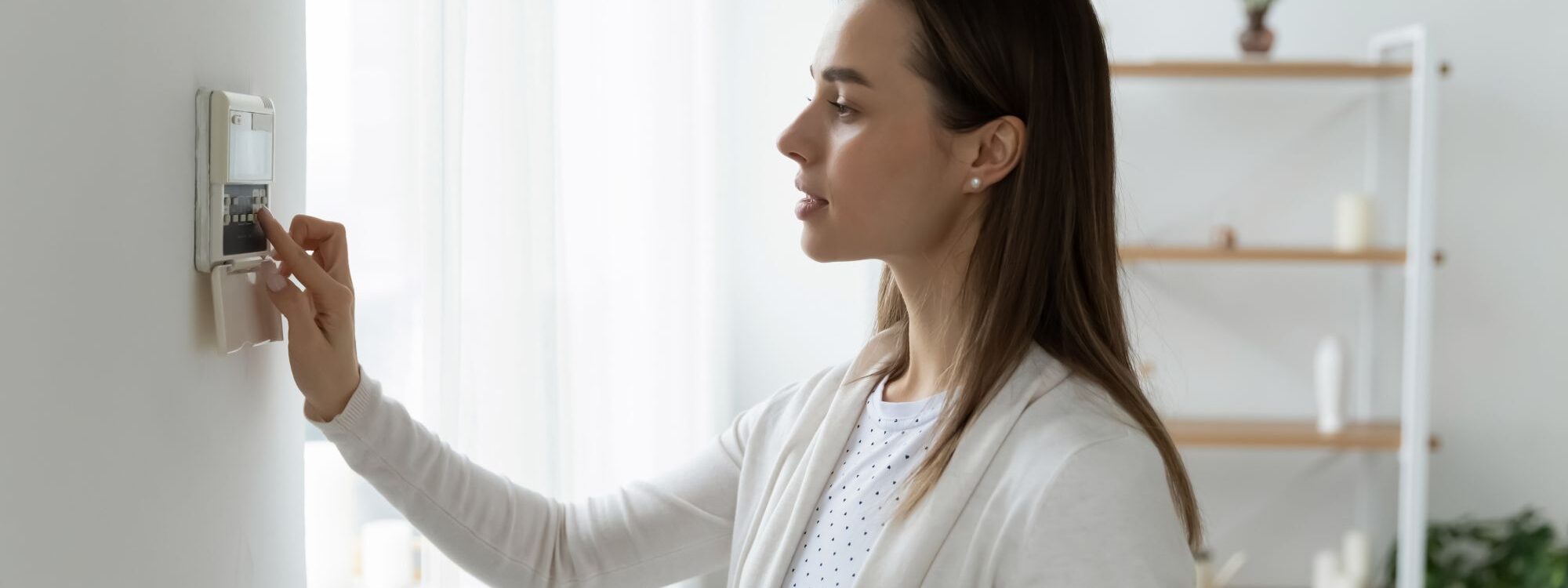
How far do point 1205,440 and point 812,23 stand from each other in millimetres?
1330

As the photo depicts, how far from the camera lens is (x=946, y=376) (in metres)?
1.11

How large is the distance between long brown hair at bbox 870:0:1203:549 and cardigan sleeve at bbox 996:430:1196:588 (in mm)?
90

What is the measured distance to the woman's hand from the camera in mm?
825

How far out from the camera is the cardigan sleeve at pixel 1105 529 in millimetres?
884

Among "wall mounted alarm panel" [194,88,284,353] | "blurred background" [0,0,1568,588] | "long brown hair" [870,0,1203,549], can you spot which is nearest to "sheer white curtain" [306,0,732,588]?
"blurred background" [0,0,1568,588]

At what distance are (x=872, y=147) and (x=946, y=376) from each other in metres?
0.21

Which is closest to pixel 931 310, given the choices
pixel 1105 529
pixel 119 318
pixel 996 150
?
pixel 996 150

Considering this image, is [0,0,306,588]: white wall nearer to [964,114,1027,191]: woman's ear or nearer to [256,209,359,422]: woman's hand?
[256,209,359,422]: woman's hand

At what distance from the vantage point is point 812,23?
2.86m

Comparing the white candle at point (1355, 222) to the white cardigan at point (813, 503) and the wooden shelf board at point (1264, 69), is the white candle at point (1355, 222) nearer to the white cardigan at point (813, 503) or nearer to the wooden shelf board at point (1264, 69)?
the wooden shelf board at point (1264, 69)

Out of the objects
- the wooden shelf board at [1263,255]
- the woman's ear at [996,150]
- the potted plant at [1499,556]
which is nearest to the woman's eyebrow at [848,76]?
the woman's ear at [996,150]

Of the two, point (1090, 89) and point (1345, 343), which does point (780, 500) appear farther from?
point (1345, 343)

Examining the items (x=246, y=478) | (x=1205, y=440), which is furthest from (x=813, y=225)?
(x=1205, y=440)

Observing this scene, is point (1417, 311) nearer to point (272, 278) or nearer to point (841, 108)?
point (841, 108)
